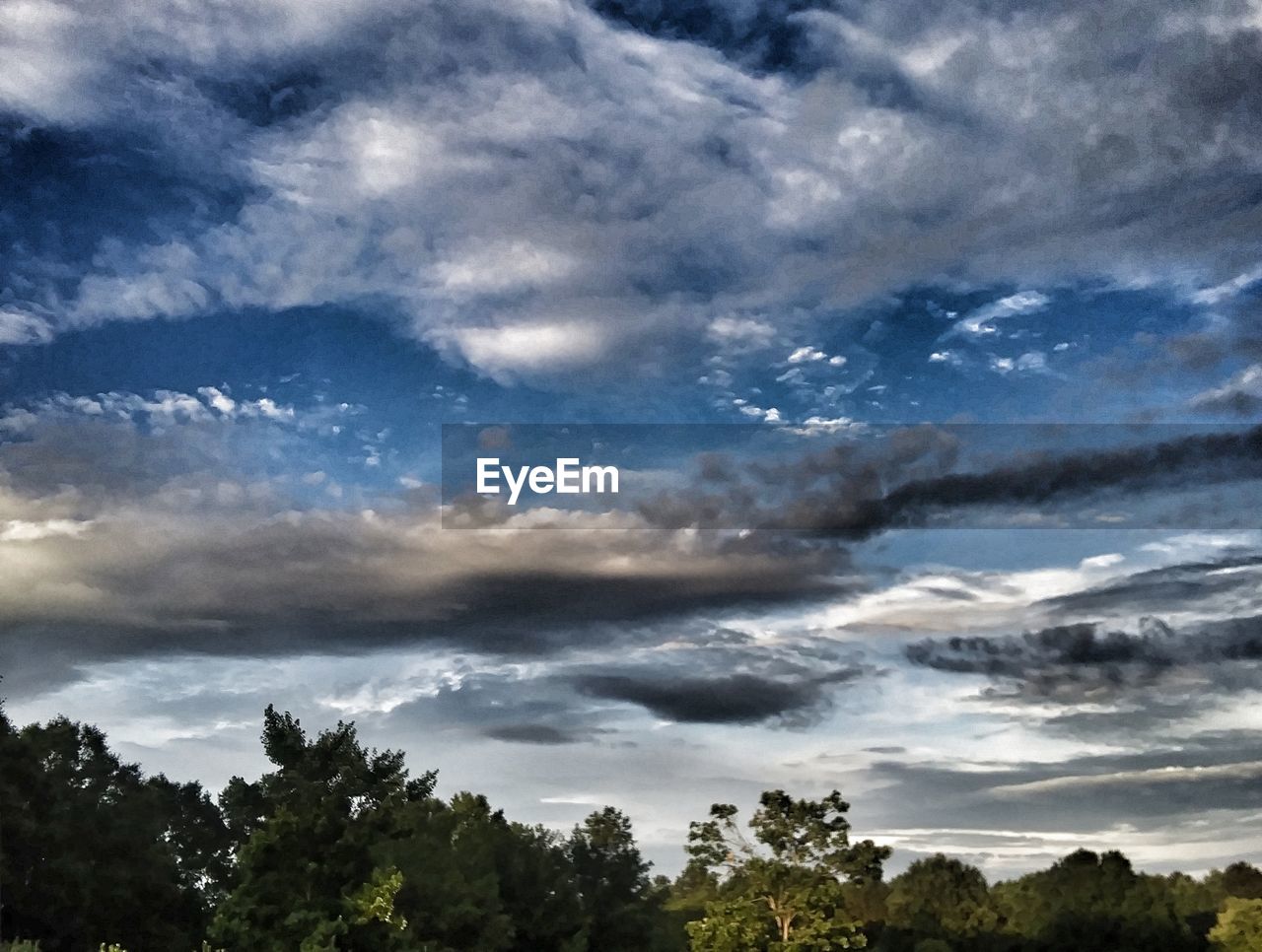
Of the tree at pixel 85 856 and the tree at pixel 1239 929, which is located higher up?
the tree at pixel 85 856

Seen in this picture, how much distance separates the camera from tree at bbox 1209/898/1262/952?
331 feet

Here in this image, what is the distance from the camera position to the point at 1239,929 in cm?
10294

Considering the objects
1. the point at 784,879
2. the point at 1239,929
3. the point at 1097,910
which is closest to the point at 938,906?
the point at 1097,910

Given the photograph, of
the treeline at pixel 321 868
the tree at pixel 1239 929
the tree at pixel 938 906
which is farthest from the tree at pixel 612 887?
the tree at pixel 1239 929

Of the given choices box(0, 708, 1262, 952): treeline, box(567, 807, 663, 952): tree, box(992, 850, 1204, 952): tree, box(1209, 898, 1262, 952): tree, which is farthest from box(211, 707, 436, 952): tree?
box(1209, 898, 1262, 952): tree

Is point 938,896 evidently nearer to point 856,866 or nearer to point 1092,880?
point 1092,880

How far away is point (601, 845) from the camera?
105 meters

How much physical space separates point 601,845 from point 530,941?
16.3 m

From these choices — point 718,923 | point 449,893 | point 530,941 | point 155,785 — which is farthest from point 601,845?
point 718,923

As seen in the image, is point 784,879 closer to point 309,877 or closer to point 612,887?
point 309,877

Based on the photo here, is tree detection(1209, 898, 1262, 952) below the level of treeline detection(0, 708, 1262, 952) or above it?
below

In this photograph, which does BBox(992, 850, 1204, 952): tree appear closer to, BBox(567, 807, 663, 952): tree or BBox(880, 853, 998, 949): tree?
BBox(880, 853, 998, 949): tree

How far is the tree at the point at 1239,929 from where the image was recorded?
10101cm

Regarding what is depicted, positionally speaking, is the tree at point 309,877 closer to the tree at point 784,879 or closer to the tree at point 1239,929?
the tree at point 784,879
